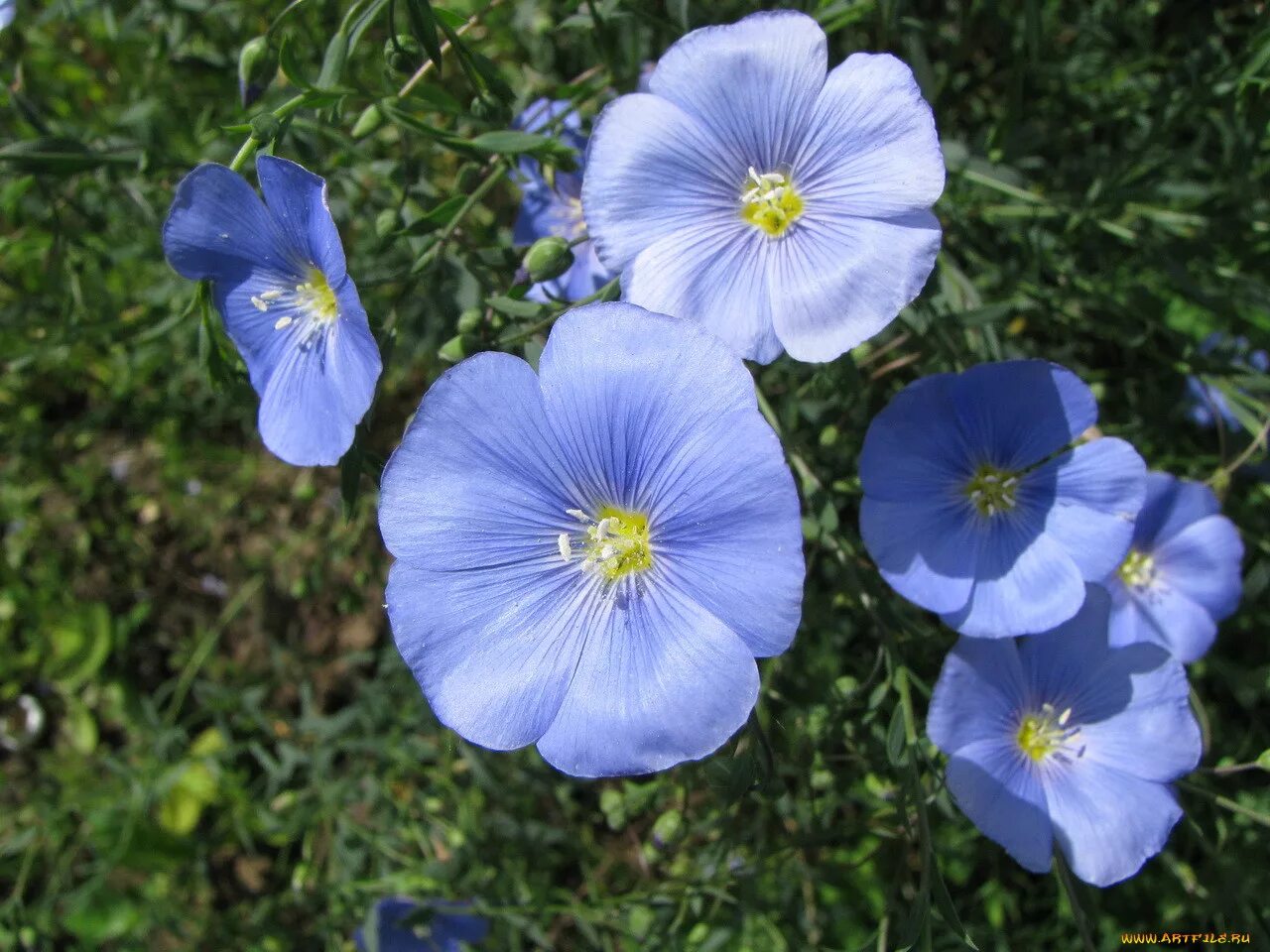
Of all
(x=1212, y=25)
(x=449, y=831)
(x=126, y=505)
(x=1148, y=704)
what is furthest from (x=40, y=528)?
(x=1212, y=25)

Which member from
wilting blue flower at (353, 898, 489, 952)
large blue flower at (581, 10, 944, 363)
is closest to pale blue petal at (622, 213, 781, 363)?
large blue flower at (581, 10, 944, 363)

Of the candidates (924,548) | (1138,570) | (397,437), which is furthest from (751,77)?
(397,437)

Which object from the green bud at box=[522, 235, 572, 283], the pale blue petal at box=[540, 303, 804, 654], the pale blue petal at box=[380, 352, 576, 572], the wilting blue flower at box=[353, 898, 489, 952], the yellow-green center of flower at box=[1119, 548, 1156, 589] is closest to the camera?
the pale blue petal at box=[540, 303, 804, 654]

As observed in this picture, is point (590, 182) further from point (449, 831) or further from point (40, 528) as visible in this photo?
point (40, 528)

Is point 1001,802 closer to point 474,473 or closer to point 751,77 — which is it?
point 474,473

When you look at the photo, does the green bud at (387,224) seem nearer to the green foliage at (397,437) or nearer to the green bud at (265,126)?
the green foliage at (397,437)

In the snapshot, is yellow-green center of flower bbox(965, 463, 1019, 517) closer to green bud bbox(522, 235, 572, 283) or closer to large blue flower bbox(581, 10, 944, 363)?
large blue flower bbox(581, 10, 944, 363)
